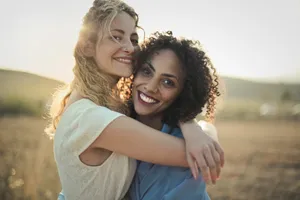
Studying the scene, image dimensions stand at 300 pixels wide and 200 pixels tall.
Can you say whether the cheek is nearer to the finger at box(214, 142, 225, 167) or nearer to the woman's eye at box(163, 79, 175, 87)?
the woman's eye at box(163, 79, 175, 87)

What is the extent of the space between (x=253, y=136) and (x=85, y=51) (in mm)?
4803

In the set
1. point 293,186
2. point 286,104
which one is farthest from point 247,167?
point 286,104

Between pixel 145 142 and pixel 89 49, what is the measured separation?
0.55 m

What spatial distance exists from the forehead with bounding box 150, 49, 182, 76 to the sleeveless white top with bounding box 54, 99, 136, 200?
12.9 inches

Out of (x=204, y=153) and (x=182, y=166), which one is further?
(x=182, y=166)

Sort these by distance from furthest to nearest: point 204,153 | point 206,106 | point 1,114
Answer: point 1,114 < point 206,106 < point 204,153

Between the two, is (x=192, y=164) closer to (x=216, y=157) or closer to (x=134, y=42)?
(x=216, y=157)

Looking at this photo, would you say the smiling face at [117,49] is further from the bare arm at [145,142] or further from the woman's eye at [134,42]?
the bare arm at [145,142]

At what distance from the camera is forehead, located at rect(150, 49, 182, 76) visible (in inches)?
75.2

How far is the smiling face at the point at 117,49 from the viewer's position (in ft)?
6.45

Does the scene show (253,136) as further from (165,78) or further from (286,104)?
(165,78)

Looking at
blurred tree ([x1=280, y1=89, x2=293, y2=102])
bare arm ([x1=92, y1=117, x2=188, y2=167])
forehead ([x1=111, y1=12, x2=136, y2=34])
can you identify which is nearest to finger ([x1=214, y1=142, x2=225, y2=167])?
bare arm ([x1=92, y1=117, x2=188, y2=167])

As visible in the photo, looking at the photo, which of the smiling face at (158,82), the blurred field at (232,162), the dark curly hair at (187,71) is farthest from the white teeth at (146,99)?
the blurred field at (232,162)

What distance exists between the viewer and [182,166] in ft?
5.74
